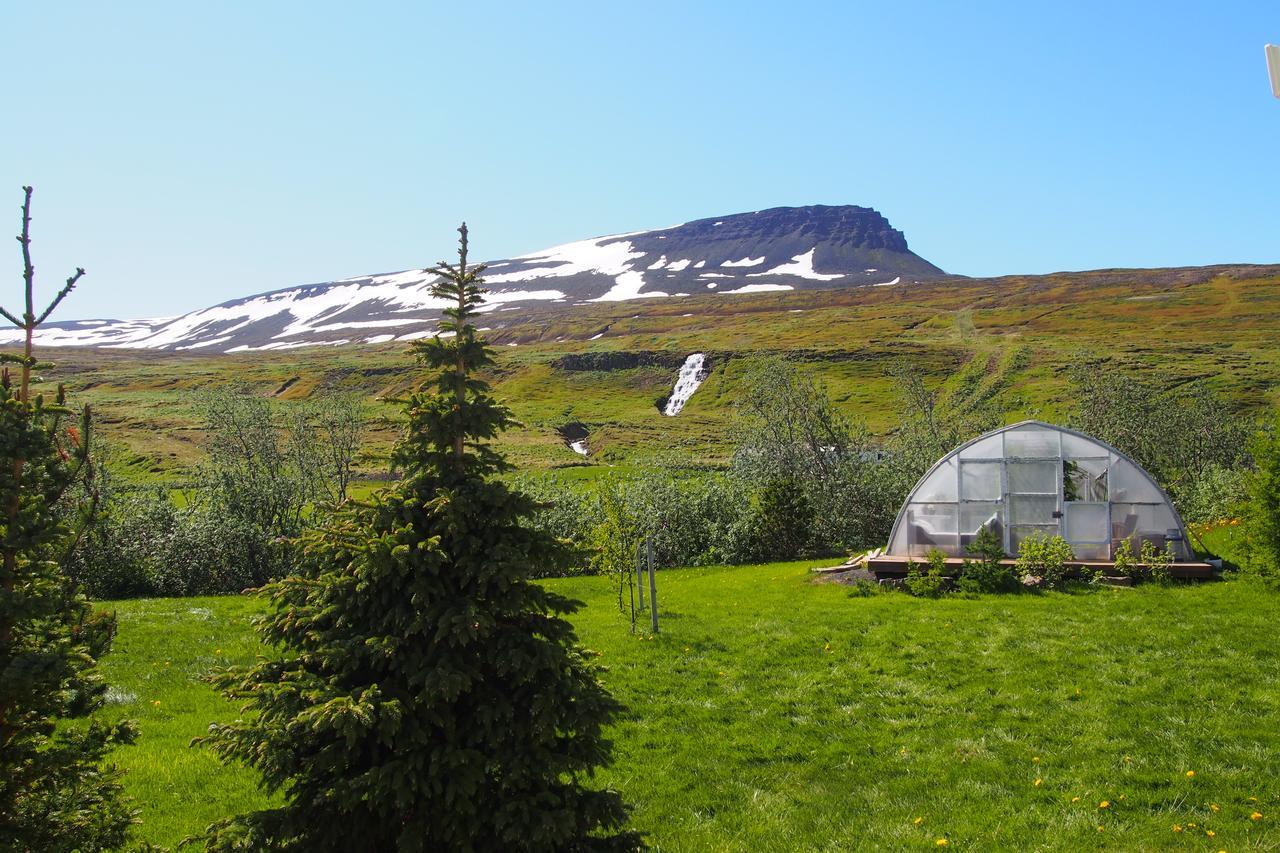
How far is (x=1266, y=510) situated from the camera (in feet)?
56.5

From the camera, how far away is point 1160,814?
25.0 feet

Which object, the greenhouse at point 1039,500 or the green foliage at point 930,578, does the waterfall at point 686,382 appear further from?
the green foliage at point 930,578

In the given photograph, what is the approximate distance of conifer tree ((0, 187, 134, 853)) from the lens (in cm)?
452

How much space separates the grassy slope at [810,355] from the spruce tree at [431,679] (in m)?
50.3

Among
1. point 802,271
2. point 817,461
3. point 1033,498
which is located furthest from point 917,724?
point 802,271

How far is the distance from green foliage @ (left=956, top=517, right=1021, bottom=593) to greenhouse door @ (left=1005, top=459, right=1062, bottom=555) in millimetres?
1020

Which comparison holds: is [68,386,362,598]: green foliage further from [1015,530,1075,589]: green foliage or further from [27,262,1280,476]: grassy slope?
[27,262,1280,476]: grassy slope

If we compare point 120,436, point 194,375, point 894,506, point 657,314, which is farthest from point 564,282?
point 894,506

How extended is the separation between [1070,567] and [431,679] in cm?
1904

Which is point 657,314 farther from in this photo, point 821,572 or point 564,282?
point 821,572

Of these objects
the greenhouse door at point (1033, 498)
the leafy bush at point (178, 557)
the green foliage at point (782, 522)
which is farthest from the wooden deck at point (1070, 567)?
the leafy bush at point (178, 557)

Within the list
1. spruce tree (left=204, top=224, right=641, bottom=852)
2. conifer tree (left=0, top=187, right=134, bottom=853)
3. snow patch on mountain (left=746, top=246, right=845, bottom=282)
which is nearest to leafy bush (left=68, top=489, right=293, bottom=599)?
conifer tree (left=0, top=187, right=134, bottom=853)

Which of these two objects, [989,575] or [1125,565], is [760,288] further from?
[989,575]

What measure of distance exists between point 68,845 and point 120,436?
75278mm
